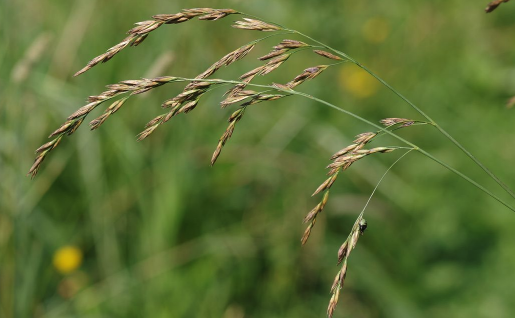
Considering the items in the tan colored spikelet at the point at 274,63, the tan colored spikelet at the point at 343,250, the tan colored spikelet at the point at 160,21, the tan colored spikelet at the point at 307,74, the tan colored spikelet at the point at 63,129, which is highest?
the tan colored spikelet at the point at 160,21

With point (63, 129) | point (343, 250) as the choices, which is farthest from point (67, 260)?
point (343, 250)

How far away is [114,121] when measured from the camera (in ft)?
10.3

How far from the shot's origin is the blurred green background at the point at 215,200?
2.65 m

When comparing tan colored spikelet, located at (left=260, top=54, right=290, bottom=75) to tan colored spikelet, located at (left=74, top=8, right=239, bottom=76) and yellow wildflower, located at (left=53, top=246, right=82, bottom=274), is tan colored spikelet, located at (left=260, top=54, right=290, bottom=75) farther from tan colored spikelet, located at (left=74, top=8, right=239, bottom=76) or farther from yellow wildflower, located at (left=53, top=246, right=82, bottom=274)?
yellow wildflower, located at (left=53, top=246, right=82, bottom=274)

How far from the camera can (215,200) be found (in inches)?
125

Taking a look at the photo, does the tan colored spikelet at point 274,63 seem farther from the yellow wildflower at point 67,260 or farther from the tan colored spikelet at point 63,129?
the yellow wildflower at point 67,260

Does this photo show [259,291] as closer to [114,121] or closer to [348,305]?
[348,305]

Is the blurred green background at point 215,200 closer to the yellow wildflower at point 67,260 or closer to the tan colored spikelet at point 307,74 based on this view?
the yellow wildflower at point 67,260

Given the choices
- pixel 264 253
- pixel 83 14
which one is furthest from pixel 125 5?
pixel 264 253

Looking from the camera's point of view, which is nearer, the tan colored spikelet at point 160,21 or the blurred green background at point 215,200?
the tan colored spikelet at point 160,21

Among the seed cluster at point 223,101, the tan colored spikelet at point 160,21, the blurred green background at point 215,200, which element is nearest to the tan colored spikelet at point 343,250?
the seed cluster at point 223,101

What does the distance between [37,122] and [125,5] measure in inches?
56.5

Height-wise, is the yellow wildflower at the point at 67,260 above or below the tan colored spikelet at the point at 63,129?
below

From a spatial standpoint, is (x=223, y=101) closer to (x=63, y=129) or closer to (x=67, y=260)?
(x=63, y=129)
